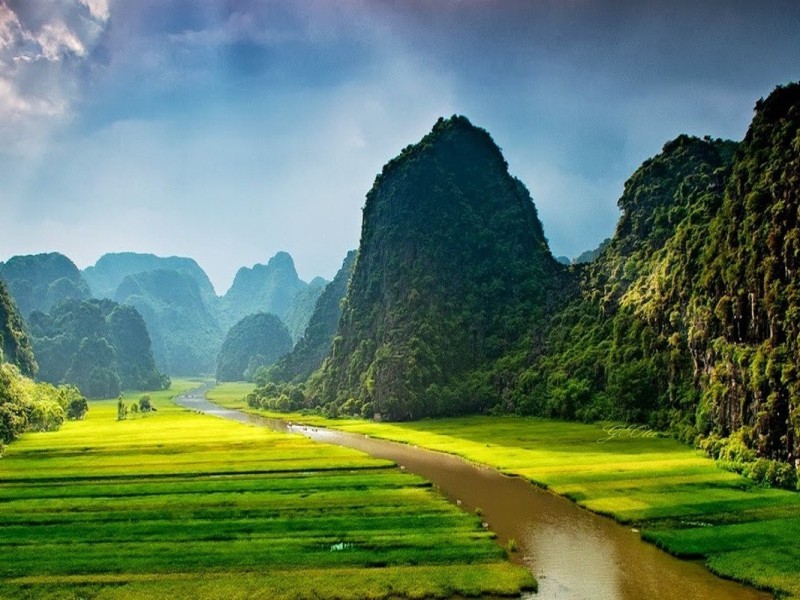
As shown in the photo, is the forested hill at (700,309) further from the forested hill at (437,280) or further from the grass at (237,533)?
the grass at (237,533)

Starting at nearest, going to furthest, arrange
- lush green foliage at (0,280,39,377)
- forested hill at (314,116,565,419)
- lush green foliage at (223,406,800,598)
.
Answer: lush green foliage at (223,406,800,598), forested hill at (314,116,565,419), lush green foliage at (0,280,39,377)

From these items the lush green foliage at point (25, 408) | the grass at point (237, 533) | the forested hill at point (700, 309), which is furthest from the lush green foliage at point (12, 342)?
the forested hill at point (700, 309)

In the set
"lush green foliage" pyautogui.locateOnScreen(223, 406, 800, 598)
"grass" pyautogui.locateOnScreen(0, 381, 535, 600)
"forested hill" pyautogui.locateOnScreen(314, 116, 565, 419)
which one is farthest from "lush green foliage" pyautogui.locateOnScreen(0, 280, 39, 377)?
"lush green foliage" pyautogui.locateOnScreen(223, 406, 800, 598)

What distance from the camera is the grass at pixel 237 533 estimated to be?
28047mm

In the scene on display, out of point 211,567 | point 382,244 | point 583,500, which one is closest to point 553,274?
point 382,244

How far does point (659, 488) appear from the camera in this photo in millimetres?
45000

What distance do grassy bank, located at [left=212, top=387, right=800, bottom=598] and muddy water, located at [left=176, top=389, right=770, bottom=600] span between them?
1194 mm

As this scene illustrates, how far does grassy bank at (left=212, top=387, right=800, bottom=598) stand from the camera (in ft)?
102

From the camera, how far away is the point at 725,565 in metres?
29.6

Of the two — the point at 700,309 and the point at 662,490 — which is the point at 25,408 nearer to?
the point at 662,490

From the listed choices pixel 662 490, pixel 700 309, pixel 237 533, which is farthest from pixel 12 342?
pixel 662 490

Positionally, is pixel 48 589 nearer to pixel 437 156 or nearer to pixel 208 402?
pixel 437 156

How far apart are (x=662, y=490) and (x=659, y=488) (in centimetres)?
60

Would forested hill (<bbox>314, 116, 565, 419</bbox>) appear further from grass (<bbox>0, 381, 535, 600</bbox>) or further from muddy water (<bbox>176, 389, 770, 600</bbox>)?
muddy water (<bbox>176, 389, 770, 600</bbox>)
